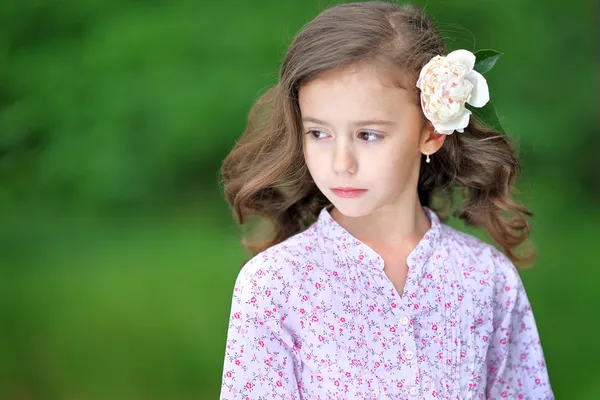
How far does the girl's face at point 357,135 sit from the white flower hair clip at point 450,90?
6 cm

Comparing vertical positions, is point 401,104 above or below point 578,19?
below

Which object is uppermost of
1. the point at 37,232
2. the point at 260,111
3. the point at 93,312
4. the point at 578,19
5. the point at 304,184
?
the point at 578,19

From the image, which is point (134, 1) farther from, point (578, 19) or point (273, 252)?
point (273, 252)

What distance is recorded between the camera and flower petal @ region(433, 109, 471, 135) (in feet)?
6.98

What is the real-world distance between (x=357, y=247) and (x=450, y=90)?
0.45 meters

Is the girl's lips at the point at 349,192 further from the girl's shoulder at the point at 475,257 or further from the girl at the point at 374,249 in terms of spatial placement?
the girl's shoulder at the point at 475,257

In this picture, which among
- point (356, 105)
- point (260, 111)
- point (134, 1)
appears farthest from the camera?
point (134, 1)

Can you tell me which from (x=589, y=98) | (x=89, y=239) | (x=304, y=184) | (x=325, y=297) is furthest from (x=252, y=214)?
(x=589, y=98)

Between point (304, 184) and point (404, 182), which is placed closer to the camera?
point (404, 182)

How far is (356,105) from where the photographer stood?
2031 mm

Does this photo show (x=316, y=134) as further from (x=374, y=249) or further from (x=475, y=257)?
(x=475, y=257)


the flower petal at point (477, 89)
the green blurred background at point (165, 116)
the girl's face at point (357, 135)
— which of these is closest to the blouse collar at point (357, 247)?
the girl's face at point (357, 135)

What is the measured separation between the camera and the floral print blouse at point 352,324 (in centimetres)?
211

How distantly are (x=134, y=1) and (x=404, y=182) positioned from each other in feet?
8.56
